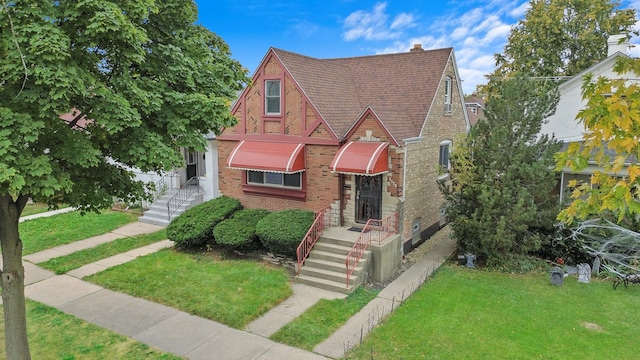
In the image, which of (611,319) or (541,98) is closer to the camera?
(611,319)

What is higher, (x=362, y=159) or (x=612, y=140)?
(x=612, y=140)

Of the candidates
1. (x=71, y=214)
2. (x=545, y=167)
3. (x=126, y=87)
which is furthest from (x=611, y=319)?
(x=71, y=214)

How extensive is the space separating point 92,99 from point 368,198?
976 cm

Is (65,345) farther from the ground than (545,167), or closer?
closer

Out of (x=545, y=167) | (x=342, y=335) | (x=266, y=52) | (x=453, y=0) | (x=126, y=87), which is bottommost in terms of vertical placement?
(x=342, y=335)

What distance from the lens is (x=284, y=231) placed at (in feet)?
43.4

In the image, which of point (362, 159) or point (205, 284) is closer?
point (205, 284)

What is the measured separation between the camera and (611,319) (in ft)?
32.3

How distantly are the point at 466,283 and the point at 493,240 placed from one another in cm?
168

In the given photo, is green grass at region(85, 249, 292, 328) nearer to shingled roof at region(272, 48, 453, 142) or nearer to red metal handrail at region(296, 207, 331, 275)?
red metal handrail at region(296, 207, 331, 275)

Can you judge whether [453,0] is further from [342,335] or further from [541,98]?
[342,335]

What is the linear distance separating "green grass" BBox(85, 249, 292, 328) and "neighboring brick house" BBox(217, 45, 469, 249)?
3515 mm

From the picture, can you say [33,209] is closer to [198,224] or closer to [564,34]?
[198,224]

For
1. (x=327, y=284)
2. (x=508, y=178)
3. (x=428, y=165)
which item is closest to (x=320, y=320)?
(x=327, y=284)
